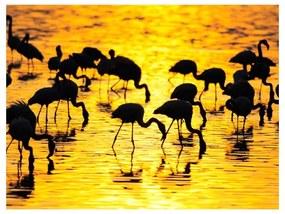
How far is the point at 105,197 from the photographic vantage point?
A: 13.8 meters

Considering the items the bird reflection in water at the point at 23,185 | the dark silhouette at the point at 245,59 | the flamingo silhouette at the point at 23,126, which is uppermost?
the dark silhouette at the point at 245,59

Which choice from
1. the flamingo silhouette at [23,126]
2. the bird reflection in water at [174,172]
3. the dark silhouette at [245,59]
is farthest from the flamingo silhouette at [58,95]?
the dark silhouette at [245,59]

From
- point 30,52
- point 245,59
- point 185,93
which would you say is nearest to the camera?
point 185,93

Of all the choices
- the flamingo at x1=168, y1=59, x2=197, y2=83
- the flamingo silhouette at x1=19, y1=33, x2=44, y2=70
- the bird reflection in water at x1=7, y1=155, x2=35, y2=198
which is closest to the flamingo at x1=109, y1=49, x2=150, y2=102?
the flamingo at x1=168, y1=59, x2=197, y2=83

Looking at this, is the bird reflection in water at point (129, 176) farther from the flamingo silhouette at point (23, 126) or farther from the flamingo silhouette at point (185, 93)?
the flamingo silhouette at point (185, 93)

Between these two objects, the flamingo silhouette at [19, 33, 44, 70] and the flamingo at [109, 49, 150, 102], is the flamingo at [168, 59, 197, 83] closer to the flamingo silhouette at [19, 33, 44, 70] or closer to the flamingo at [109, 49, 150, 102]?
the flamingo at [109, 49, 150, 102]

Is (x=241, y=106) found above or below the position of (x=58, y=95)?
below

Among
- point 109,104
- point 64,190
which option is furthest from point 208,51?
point 64,190

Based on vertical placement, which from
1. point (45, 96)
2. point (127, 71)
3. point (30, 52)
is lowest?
point (45, 96)

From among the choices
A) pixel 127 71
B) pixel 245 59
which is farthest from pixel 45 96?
pixel 245 59

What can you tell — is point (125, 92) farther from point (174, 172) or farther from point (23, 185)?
point (23, 185)

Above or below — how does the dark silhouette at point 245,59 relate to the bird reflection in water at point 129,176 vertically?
above

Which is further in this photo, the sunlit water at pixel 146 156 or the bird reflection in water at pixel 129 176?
the bird reflection in water at pixel 129 176

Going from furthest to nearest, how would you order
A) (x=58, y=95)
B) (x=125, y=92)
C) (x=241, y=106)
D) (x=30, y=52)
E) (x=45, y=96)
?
(x=30, y=52), (x=125, y=92), (x=58, y=95), (x=45, y=96), (x=241, y=106)
